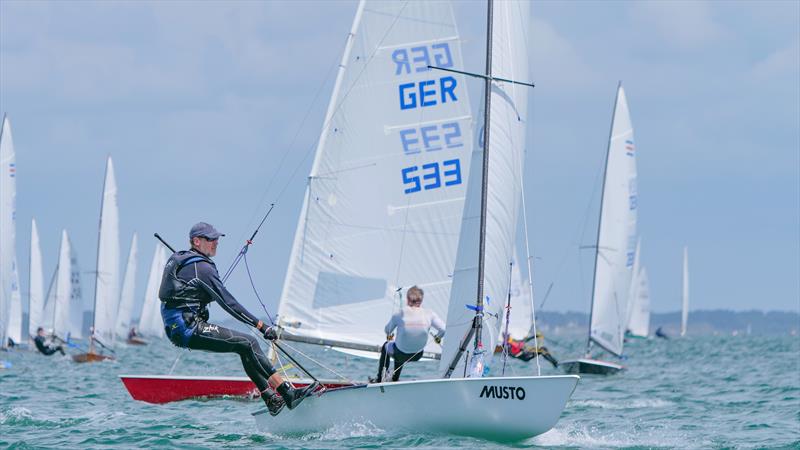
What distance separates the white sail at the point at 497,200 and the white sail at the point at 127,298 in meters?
54.1

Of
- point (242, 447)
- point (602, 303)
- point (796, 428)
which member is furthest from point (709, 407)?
point (602, 303)

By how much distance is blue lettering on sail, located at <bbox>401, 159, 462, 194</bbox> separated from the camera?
1956 centimetres

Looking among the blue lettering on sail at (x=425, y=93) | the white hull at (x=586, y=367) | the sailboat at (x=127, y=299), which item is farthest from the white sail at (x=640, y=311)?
the blue lettering on sail at (x=425, y=93)

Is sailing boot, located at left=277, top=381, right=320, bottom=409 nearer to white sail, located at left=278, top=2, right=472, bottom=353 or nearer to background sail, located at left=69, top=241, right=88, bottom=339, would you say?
white sail, located at left=278, top=2, right=472, bottom=353

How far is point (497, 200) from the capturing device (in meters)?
13.4

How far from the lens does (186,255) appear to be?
36.3 feet

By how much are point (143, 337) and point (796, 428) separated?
6506 cm

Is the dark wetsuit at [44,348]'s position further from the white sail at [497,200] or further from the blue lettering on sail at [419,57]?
the white sail at [497,200]

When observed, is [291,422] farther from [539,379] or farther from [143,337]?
[143,337]

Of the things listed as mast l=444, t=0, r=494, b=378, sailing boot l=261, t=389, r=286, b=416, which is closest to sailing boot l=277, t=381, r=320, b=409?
sailing boot l=261, t=389, r=286, b=416

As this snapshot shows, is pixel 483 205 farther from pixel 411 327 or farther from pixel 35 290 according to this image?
pixel 35 290

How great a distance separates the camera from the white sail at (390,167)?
19516mm

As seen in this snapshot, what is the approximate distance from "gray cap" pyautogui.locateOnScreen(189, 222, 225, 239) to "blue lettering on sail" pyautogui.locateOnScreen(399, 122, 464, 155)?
8760 mm

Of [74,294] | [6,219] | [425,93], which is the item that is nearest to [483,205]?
[425,93]
